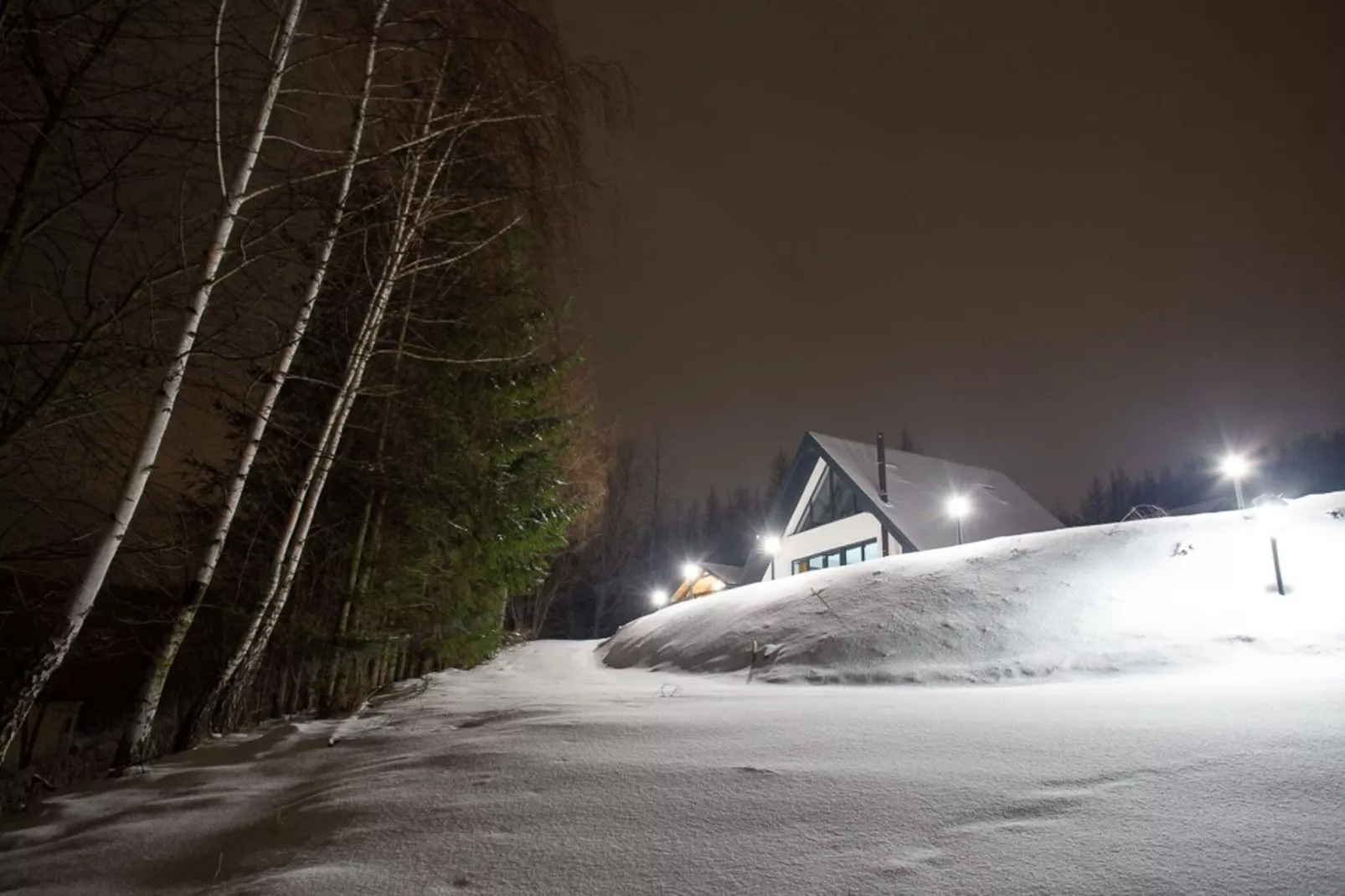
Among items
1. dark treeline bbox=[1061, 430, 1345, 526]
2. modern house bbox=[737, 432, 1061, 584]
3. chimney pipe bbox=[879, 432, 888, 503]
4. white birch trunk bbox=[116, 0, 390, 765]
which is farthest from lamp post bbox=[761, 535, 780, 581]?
dark treeline bbox=[1061, 430, 1345, 526]

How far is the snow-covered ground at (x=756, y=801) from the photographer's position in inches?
76.1

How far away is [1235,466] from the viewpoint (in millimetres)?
10273

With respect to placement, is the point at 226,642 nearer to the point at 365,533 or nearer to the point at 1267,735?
the point at 365,533

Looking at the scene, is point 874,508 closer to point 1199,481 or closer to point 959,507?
point 959,507

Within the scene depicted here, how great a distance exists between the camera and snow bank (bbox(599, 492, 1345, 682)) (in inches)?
281

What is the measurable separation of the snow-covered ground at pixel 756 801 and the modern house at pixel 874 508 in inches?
465

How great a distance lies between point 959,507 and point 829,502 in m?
4.78

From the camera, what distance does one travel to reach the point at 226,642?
263 inches

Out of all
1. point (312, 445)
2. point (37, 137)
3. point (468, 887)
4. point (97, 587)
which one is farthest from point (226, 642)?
point (468, 887)

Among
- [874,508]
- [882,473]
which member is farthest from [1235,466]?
[882,473]

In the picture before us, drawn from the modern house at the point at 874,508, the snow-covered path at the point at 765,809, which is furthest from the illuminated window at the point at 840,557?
the snow-covered path at the point at 765,809

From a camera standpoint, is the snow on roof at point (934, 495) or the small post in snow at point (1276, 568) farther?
the snow on roof at point (934, 495)

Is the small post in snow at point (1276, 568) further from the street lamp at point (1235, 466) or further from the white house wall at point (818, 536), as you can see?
the white house wall at point (818, 536)

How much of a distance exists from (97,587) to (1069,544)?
10898 millimetres
